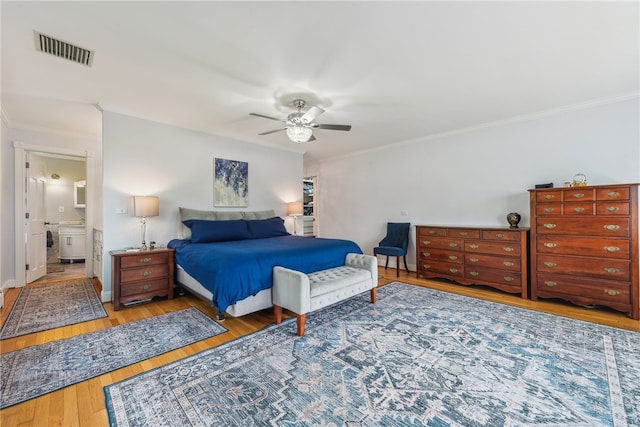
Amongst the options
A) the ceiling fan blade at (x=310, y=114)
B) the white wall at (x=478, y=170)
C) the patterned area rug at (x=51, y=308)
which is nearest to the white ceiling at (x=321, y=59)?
the ceiling fan blade at (x=310, y=114)

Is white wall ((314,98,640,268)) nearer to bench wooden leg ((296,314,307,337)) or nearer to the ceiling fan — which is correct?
the ceiling fan

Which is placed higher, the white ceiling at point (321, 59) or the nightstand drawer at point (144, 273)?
the white ceiling at point (321, 59)

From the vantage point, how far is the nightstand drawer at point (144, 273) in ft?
11.0

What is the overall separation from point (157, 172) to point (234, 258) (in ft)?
7.69

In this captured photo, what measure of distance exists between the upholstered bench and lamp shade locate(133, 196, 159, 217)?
211cm

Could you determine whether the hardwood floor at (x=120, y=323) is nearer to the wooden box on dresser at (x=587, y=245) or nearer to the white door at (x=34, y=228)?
the wooden box on dresser at (x=587, y=245)

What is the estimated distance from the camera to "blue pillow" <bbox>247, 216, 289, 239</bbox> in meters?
4.57

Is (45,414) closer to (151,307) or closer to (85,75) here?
(151,307)

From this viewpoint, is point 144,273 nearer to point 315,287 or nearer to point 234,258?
point 234,258

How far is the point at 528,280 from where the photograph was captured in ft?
12.4

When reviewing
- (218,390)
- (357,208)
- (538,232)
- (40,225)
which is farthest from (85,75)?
(538,232)

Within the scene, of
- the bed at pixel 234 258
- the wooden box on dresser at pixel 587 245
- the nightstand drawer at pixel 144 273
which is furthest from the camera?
the nightstand drawer at pixel 144 273

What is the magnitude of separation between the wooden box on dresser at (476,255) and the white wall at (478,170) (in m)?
0.48

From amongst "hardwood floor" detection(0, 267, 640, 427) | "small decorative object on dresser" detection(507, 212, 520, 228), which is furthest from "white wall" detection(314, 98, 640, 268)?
"hardwood floor" detection(0, 267, 640, 427)
